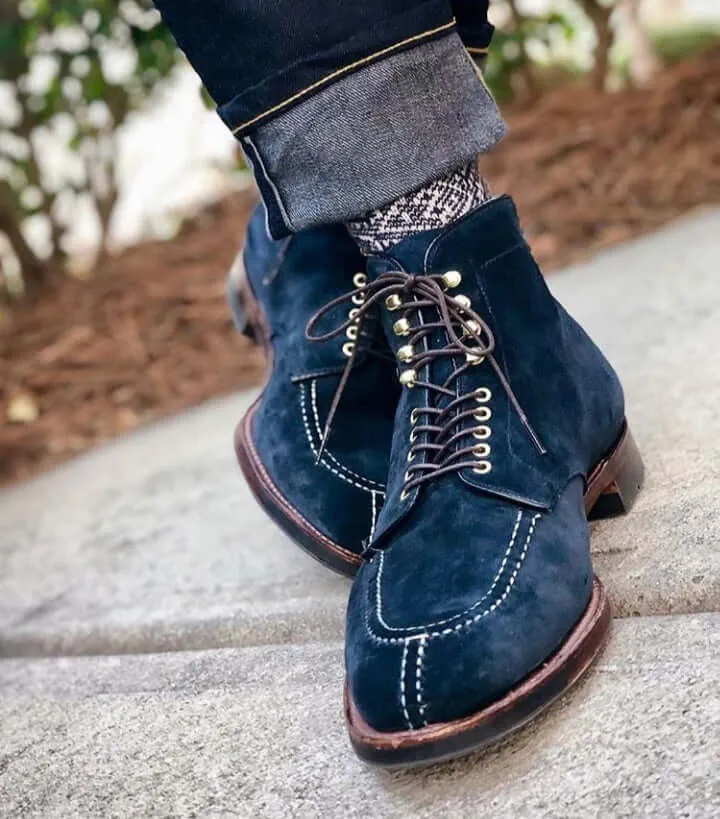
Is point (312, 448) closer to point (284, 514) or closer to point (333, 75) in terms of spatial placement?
point (284, 514)

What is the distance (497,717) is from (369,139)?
0.47 m

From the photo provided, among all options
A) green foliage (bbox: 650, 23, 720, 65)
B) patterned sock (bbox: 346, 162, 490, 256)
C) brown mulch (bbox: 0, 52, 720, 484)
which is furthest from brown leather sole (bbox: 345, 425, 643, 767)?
green foliage (bbox: 650, 23, 720, 65)

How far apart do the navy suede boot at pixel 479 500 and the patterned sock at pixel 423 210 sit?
0.04 m

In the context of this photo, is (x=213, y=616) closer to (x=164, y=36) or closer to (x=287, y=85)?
(x=287, y=85)

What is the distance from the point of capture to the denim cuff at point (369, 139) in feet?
2.84

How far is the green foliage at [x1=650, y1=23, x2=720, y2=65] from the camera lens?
317cm

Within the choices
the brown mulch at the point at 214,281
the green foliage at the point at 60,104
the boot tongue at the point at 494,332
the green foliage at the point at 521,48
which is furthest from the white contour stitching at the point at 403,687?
the green foliage at the point at 521,48

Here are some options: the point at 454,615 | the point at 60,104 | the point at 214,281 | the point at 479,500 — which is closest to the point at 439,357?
the point at 479,500

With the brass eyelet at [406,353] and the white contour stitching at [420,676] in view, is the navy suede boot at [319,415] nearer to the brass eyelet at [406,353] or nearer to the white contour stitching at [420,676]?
the brass eyelet at [406,353]

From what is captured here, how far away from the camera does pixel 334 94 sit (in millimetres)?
858

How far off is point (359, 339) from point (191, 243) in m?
1.73

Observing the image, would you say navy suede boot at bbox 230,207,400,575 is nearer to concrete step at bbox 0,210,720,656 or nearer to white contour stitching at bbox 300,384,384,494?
white contour stitching at bbox 300,384,384,494

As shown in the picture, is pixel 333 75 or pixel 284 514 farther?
pixel 284 514

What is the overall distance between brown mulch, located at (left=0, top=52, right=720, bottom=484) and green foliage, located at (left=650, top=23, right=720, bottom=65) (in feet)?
2.07
